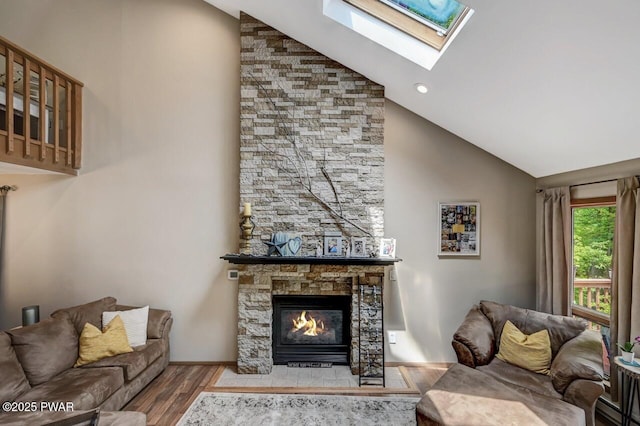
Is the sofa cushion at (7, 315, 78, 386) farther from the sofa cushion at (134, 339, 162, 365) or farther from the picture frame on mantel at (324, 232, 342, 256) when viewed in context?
the picture frame on mantel at (324, 232, 342, 256)

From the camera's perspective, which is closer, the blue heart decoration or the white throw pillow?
the white throw pillow

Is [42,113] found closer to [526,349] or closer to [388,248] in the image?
[388,248]

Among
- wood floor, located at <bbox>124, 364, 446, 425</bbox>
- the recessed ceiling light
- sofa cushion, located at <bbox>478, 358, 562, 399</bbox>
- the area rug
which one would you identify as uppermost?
the recessed ceiling light

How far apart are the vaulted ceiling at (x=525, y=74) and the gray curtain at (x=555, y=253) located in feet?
1.11

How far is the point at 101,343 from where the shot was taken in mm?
2986

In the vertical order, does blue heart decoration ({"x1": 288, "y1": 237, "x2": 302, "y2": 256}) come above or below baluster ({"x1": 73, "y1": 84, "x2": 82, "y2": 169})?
below

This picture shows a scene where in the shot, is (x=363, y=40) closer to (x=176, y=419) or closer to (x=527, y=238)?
(x=527, y=238)

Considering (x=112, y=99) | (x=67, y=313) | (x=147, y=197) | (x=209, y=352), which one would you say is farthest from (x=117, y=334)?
(x=112, y=99)

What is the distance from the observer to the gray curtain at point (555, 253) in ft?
10.7

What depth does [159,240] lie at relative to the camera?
3758 millimetres

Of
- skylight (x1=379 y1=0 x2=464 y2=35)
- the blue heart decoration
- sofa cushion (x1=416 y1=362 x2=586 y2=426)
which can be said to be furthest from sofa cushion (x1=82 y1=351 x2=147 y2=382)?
skylight (x1=379 y1=0 x2=464 y2=35)

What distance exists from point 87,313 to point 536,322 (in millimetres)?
4305

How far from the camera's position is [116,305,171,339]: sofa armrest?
3.45 m

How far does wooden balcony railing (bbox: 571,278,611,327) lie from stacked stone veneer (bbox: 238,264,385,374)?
6.54 feet
